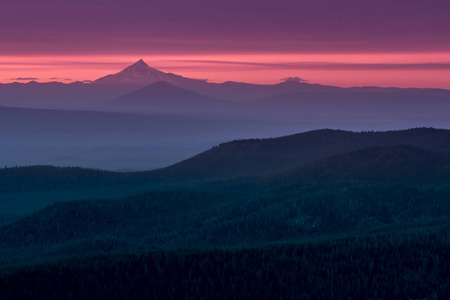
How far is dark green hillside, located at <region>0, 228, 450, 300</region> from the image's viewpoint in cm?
4125

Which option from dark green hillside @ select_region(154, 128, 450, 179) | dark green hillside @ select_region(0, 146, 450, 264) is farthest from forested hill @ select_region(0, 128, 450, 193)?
dark green hillside @ select_region(0, 146, 450, 264)

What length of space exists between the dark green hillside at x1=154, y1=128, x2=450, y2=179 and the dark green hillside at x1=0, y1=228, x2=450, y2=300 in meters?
75.7

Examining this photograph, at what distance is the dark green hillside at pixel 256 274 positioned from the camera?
4125cm

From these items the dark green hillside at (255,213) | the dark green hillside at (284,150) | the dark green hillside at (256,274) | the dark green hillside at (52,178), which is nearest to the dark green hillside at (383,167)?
the dark green hillside at (255,213)

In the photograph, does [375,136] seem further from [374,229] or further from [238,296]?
[238,296]

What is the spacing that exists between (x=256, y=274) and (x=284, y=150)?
3968 inches

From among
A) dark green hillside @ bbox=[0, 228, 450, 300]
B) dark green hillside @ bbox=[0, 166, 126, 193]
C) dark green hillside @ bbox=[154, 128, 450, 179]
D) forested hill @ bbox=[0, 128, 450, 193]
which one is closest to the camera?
dark green hillside @ bbox=[0, 228, 450, 300]

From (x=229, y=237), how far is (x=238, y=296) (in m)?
28.1

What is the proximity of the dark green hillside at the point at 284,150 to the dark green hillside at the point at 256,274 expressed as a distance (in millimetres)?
75719

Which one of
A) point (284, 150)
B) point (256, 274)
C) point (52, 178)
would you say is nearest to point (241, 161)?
point (284, 150)

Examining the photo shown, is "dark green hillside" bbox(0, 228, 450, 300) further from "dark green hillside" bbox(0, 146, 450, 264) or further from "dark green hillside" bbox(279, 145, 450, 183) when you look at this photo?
"dark green hillside" bbox(279, 145, 450, 183)

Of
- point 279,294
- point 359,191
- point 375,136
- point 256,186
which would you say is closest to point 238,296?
point 279,294

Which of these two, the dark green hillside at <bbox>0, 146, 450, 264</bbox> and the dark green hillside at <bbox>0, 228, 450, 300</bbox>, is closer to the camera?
the dark green hillside at <bbox>0, 228, 450, 300</bbox>

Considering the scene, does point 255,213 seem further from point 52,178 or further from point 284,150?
point 284,150
